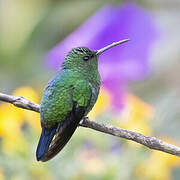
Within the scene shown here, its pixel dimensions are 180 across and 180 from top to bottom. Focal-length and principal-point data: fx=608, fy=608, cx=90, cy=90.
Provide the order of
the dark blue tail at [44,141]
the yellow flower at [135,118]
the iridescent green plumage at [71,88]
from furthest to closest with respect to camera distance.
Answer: the yellow flower at [135,118] < the iridescent green plumage at [71,88] < the dark blue tail at [44,141]

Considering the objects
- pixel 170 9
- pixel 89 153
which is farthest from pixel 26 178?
pixel 170 9

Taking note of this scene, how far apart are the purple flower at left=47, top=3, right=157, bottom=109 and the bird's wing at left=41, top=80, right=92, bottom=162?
99 centimetres

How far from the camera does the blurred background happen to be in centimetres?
203

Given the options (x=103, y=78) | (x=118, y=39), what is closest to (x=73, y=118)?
(x=103, y=78)

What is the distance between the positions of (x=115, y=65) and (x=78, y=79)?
4.15 feet

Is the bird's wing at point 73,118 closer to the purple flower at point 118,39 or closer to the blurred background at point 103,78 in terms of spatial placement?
the blurred background at point 103,78

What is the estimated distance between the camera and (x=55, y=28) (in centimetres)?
363

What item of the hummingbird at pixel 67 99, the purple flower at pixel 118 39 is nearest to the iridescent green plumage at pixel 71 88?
the hummingbird at pixel 67 99

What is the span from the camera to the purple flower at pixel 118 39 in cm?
296

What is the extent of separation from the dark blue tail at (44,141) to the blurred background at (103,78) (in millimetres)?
357

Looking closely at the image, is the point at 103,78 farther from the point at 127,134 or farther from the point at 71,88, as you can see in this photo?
the point at 127,134

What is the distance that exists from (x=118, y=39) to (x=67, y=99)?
57.4 inches

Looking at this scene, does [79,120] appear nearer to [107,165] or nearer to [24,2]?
[107,165]

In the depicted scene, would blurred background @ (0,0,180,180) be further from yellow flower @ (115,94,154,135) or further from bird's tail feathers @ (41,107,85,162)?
bird's tail feathers @ (41,107,85,162)
